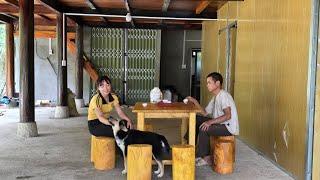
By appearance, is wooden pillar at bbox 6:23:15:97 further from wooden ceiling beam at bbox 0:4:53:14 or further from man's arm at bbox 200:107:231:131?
man's arm at bbox 200:107:231:131

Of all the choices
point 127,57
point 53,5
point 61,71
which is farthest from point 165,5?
point 127,57

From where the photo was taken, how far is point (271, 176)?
4.02 metres

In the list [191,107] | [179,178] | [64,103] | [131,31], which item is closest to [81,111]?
[64,103]

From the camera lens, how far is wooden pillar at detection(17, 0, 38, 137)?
611cm

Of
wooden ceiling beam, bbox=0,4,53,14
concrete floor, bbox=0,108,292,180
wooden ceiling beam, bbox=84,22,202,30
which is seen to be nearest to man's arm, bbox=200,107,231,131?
concrete floor, bbox=0,108,292,180

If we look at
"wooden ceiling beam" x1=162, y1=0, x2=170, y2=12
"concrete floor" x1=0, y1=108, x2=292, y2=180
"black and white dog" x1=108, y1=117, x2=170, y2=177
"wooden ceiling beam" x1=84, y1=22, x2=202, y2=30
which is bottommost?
"concrete floor" x1=0, y1=108, x2=292, y2=180

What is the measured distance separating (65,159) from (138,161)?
1.46 m

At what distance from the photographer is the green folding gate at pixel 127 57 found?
12031mm

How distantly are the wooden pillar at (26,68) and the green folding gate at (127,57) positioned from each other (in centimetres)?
584

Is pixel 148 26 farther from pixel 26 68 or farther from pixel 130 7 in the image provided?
pixel 26 68

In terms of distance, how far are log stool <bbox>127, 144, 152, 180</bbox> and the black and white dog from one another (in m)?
0.22

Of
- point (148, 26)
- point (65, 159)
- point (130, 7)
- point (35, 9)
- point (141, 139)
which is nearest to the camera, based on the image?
point (141, 139)

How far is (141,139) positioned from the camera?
12.5ft

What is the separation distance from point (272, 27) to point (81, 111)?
21.4ft
